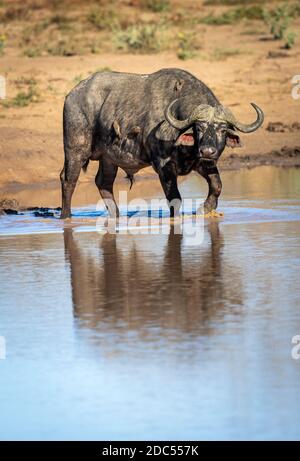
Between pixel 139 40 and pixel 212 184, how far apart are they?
1543 cm

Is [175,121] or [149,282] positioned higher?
[175,121]

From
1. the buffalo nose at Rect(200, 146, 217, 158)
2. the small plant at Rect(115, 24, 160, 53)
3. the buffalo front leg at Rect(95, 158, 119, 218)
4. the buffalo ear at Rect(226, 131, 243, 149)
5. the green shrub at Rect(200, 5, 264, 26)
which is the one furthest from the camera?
the green shrub at Rect(200, 5, 264, 26)

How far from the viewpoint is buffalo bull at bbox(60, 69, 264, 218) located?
1310cm

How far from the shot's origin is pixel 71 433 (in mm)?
6176

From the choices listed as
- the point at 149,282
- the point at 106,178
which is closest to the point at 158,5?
the point at 106,178

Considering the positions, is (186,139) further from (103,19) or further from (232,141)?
(103,19)

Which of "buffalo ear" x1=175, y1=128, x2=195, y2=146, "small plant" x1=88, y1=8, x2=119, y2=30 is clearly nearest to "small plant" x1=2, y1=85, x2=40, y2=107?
"small plant" x1=88, y1=8, x2=119, y2=30

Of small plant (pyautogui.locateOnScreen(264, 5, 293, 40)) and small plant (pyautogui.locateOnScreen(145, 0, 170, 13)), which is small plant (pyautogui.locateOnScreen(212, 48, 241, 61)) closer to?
small plant (pyautogui.locateOnScreen(264, 5, 293, 40))

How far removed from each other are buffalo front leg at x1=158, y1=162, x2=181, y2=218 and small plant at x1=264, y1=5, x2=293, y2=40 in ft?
52.8

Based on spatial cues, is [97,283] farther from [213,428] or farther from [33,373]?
[213,428]

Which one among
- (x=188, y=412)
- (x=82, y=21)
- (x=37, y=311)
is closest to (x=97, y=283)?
(x=37, y=311)

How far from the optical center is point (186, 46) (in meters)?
27.8

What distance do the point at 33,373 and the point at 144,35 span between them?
21.9 metres

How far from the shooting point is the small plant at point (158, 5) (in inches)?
1435
